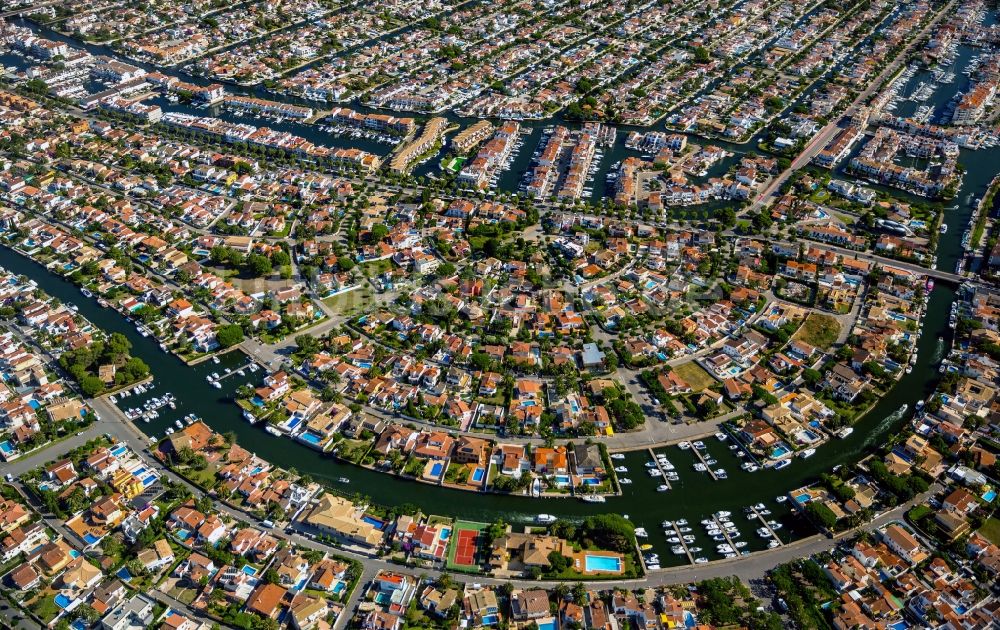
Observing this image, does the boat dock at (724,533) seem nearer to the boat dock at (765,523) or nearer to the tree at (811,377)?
the boat dock at (765,523)

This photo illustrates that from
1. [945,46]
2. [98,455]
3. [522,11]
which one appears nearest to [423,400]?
[98,455]

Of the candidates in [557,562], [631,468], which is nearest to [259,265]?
[631,468]

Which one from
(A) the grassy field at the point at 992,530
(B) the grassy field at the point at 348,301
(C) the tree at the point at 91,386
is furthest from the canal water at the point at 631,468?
(B) the grassy field at the point at 348,301

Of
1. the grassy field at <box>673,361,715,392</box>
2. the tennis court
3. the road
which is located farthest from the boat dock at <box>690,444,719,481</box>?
the road

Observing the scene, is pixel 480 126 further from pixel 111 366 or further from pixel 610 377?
pixel 111 366

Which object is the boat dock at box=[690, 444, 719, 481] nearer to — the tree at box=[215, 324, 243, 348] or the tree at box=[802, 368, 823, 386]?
the tree at box=[802, 368, 823, 386]

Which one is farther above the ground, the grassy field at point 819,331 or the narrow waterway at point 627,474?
the grassy field at point 819,331
